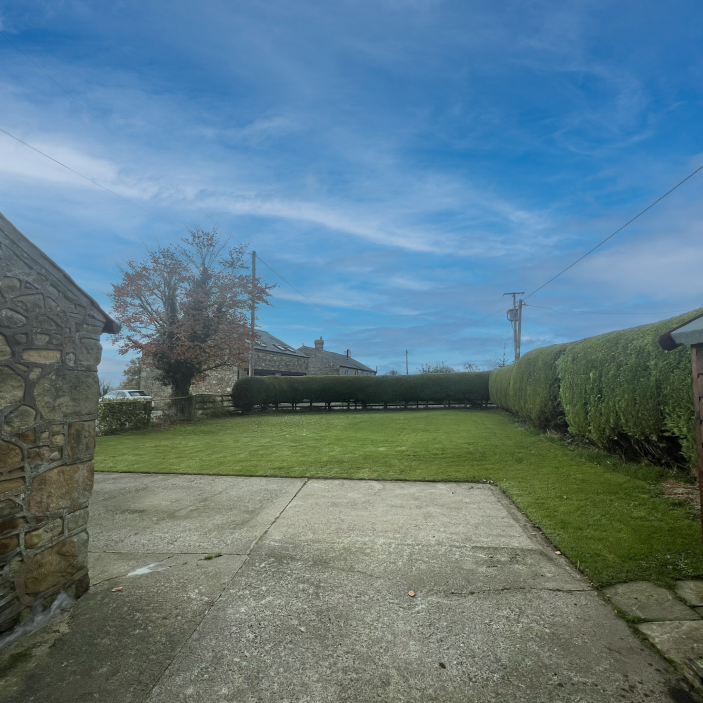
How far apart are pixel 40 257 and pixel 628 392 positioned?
25.9 ft

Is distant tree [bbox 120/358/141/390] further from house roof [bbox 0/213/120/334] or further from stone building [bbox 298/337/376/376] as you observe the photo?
house roof [bbox 0/213/120/334]

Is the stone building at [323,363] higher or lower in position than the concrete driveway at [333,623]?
higher

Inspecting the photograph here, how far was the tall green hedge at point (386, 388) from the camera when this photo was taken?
2409 cm

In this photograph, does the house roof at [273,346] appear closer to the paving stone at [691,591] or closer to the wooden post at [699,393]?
the paving stone at [691,591]

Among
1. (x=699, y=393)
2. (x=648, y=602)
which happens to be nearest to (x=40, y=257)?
(x=699, y=393)

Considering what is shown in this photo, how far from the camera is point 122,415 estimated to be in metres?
14.4

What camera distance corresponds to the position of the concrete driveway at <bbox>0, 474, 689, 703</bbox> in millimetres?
2086

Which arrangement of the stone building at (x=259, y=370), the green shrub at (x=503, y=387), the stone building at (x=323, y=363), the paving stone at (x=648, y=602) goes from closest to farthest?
the paving stone at (x=648, y=602), the green shrub at (x=503, y=387), the stone building at (x=259, y=370), the stone building at (x=323, y=363)

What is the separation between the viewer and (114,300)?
18.3m

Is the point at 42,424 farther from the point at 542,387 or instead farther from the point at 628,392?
the point at 542,387

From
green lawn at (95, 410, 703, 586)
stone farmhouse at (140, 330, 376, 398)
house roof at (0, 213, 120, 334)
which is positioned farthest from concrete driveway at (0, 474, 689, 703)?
stone farmhouse at (140, 330, 376, 398)

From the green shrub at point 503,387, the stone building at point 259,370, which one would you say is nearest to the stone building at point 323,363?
the stone building at point 259,370

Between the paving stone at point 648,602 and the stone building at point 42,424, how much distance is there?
13.1ft

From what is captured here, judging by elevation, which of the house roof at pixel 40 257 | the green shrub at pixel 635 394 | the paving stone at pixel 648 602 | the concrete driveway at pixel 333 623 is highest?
the house roof at pixel 40 257
